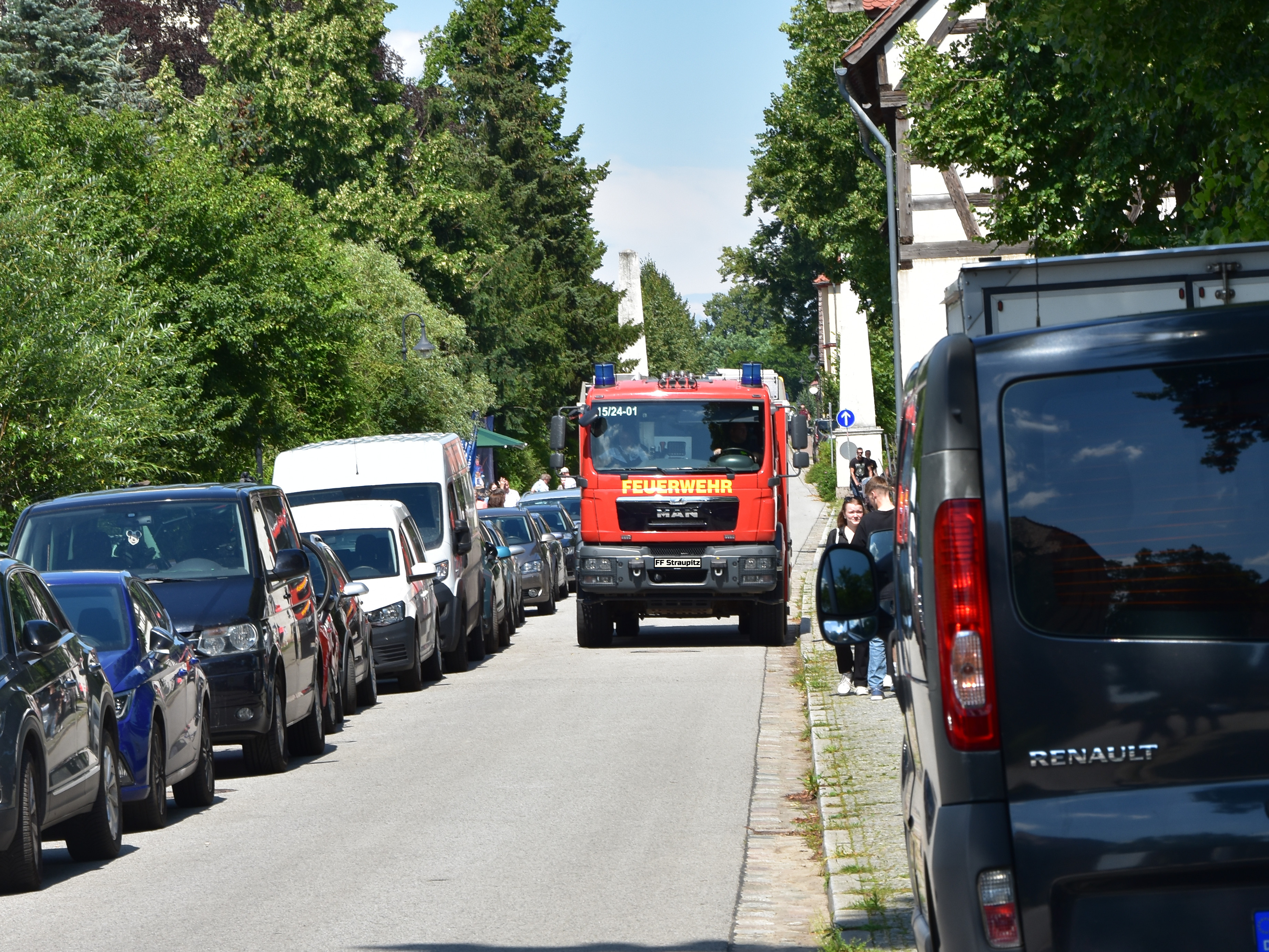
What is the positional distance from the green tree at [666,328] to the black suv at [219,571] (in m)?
105

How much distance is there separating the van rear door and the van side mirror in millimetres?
18843

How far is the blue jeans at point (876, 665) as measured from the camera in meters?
16.1

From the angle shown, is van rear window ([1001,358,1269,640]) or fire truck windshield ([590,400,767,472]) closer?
van rear window ([1001,358,1269,640])

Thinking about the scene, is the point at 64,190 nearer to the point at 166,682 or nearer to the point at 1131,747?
the point at 166,682

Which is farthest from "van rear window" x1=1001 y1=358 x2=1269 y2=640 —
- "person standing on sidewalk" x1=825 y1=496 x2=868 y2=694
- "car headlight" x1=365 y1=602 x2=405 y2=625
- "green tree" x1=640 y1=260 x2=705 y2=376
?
"green tree" x1=640 y1=260 x2=705 y2=376

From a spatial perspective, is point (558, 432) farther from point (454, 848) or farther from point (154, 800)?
point (454, 848)

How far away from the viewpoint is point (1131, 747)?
13.7 feet

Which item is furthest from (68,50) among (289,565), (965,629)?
(965,629)

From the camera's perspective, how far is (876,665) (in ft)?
53.1

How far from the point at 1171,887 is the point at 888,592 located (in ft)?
36.9

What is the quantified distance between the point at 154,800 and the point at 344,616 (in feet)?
18.4

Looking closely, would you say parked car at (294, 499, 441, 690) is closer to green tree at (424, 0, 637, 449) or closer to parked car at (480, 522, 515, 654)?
parked car at (480, 522, 515, 654)

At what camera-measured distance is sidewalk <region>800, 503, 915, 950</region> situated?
7703 millimetres

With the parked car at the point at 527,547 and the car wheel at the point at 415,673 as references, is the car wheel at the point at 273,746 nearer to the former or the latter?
the car wheel at the point at 415,673
